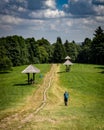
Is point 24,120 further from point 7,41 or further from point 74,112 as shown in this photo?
point 7,41

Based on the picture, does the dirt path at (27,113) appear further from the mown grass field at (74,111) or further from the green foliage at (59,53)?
the green foliage at (59,53)

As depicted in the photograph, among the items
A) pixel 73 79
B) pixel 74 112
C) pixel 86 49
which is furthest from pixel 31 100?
pixel 86 49

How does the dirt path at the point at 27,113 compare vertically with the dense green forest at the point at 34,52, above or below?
below

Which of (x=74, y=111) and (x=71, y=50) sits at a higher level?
(x=71, y=50)

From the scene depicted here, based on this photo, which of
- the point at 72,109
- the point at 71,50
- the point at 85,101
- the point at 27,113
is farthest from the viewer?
the point at 71,50

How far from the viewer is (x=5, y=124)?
26.3m

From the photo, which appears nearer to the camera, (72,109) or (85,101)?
(72,109)

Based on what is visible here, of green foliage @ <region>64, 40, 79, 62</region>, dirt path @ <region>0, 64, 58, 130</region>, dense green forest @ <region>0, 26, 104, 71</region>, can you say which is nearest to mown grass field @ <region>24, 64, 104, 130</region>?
dirt path @ <region>0, 64, 58, 130</region>

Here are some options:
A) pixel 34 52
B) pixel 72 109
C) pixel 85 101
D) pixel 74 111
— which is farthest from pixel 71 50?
pixel 74 111

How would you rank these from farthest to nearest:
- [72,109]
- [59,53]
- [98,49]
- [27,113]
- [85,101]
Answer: [59,53] < [98,49] < [85,101] < [72,109] < [27,113]

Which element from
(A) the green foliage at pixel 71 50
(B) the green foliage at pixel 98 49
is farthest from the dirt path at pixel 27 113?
(A) the green foliage at pixel 71 50

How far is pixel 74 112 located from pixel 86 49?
314 ft

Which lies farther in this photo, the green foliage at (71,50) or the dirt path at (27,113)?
the green foliage at (71,50)

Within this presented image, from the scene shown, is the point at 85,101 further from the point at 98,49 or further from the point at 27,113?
the point at 98,49
